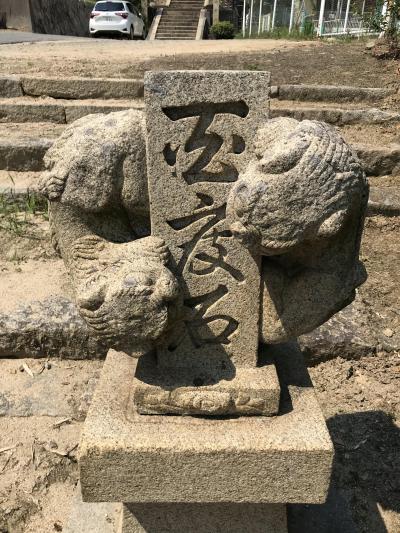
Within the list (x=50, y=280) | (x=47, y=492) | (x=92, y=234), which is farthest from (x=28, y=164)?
(x=92, y=234)

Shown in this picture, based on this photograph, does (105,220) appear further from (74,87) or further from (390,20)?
(390,20)

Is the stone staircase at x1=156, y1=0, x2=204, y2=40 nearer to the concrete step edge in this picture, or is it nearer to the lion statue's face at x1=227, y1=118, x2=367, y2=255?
the concrete step edge

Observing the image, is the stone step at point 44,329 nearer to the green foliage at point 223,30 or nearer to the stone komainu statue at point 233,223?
the stone komainu statue at point 233,223

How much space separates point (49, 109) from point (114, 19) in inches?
492

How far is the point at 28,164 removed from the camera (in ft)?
16.2

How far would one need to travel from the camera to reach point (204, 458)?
133 cm

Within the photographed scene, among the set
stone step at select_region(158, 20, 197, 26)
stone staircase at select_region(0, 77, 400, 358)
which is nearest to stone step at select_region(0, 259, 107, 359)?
stone staircase at select_region(0, 77, 400, 358)

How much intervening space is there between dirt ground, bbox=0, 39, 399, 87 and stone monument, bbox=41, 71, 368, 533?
5.58 metres

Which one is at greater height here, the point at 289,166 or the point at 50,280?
the point at 289,166

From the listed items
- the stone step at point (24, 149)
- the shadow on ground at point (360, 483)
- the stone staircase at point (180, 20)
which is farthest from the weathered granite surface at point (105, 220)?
the stone staircase at point (180, 20)

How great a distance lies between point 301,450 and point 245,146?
31.7 inches

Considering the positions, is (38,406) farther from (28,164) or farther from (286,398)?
(28,164)

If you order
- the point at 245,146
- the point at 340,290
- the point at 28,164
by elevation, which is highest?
the point at 245,146

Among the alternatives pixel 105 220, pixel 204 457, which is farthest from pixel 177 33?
pixel 204 457
